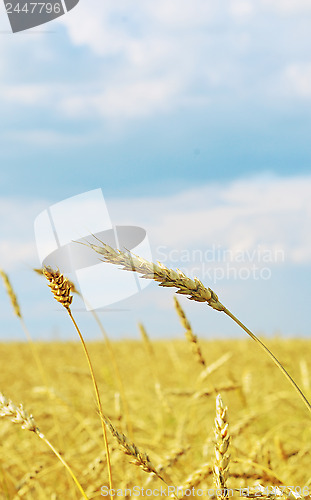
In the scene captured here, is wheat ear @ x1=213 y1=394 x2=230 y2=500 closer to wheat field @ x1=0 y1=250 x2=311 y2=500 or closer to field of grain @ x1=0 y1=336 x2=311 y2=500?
wheat field @ x1=0 y1=250 x2=311 y2=500

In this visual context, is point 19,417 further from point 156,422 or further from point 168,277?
point 156,422

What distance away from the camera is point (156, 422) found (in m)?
4.34

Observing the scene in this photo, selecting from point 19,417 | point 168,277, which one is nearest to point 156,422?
point 19,417

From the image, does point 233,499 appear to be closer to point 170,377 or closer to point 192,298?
point 192,298

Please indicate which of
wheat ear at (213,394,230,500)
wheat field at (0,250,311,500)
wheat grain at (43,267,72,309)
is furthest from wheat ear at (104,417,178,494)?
wheat grain at (43,267,72,309)

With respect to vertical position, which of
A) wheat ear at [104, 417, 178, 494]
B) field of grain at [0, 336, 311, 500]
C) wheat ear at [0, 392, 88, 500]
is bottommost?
field of grain at [0, 336, 311, 500]

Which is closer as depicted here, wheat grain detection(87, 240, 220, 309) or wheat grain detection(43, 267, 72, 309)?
wheat grain detection(87, 240, 220, 309)

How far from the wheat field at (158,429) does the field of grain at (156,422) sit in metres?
0.01

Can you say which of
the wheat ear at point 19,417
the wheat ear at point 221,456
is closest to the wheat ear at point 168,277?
the wheat ear at point 221,456

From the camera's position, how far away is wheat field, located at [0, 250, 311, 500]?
1090mm

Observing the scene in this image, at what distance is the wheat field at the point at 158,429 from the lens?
3.58 ft

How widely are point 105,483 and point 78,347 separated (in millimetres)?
11166

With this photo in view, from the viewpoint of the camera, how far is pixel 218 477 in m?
0.99

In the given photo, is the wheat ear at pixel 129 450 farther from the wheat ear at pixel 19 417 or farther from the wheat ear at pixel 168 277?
the wheat ear at pixel 168 277
